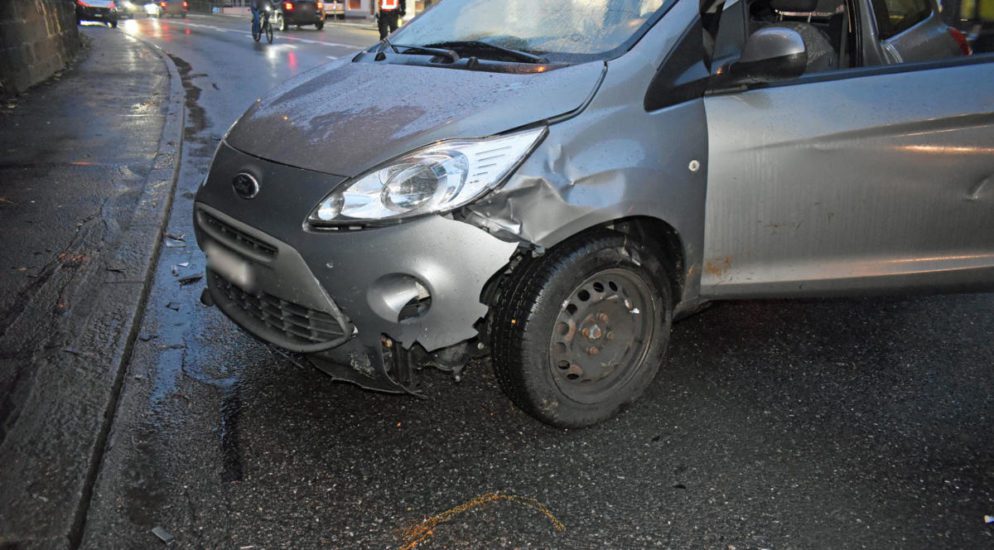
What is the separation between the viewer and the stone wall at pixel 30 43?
983 centimetres

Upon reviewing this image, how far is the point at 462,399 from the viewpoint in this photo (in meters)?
3.30

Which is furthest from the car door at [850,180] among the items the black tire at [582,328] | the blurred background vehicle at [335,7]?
the blurred background vehicle at [335,7]

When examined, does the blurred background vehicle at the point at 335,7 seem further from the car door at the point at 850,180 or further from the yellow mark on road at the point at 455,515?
the yellow mark on road at the point at 455,515

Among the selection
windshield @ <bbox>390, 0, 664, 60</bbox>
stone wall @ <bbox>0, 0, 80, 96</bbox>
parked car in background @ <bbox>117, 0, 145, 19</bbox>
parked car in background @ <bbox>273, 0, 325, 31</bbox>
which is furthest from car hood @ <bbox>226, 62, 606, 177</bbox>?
parked car in background @ <bbox>117, 0, 145, 19</bbox>

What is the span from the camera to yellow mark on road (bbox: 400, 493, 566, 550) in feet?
8.06

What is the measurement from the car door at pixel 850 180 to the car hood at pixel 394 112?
2.09ft

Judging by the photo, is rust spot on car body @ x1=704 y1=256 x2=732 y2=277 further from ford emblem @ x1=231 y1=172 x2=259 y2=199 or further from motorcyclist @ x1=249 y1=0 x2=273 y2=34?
motorcyclist @ x1=249 y1=0 x2=273 y2=34

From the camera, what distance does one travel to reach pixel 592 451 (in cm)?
295

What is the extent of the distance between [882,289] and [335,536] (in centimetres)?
241

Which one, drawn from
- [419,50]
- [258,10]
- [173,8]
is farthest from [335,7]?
[419,50]

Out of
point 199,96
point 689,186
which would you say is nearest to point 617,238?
point 689,186

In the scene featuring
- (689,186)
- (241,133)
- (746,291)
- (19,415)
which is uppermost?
(241,133)

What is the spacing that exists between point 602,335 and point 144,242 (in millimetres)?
3202

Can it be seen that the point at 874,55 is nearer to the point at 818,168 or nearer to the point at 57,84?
the point at 818,168
